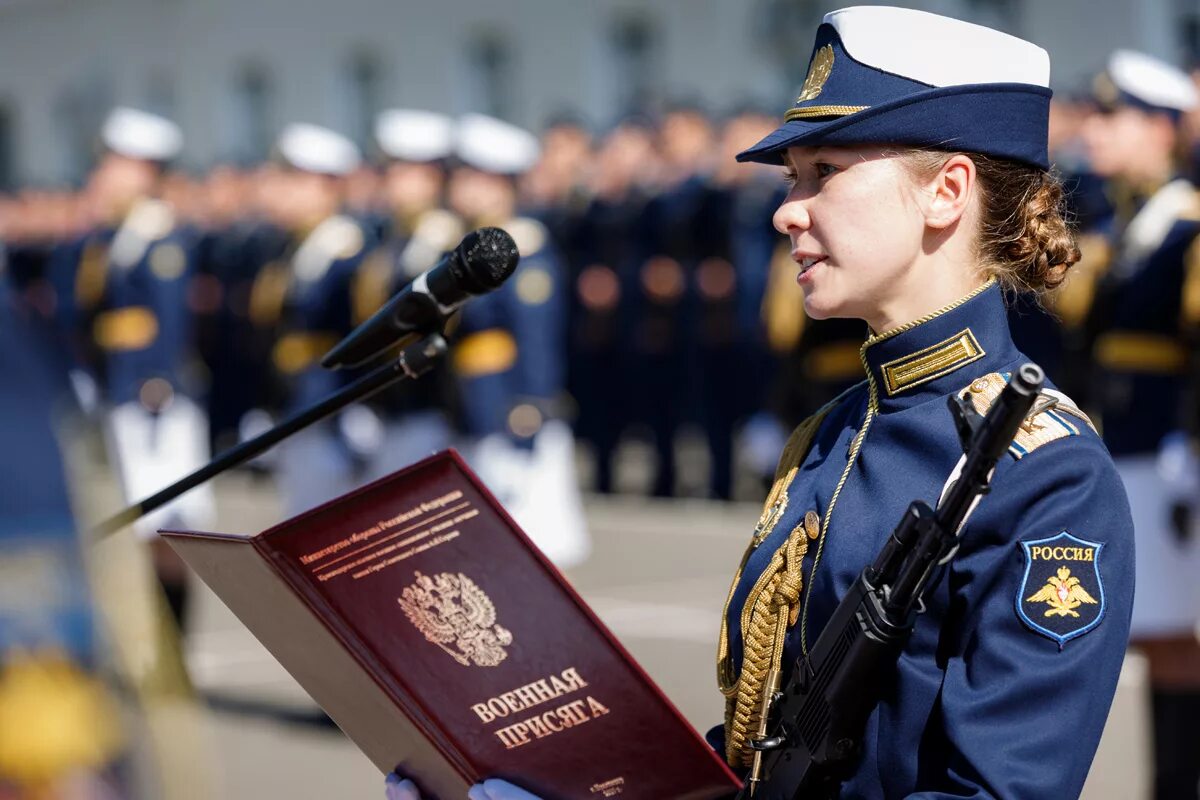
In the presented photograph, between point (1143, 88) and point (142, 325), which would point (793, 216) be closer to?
point (1143, 88)

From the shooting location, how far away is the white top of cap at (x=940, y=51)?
7.36ft

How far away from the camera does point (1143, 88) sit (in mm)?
5977

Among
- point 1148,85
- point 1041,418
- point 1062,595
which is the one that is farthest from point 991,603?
point 1148,85

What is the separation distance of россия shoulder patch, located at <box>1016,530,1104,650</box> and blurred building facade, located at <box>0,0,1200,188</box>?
42.8 ft

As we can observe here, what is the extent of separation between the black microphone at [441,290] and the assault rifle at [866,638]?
1.96ft

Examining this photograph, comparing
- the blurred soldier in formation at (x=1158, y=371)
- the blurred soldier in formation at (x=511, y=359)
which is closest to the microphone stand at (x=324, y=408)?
the blurred soldier in formation at (x=1158, y=371)

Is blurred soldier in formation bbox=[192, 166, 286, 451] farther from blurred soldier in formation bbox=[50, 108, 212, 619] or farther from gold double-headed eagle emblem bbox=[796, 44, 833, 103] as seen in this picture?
gold double-headed eagle emblem bbox=[796, 44, 833, 103]

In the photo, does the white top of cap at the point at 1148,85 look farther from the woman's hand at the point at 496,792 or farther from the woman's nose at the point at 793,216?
the woman's hand at the point at 496,792

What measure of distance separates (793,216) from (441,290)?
1.51 ft

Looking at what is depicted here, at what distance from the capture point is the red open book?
79.7 inches

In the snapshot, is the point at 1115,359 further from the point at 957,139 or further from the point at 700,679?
the point at 957,139

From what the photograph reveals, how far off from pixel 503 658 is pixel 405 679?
12cm

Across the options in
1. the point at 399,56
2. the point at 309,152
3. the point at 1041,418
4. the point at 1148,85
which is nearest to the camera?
the point at 1041,418

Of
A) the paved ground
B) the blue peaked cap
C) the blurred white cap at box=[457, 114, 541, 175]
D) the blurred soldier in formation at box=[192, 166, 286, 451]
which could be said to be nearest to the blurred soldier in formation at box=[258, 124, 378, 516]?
the blurred white cap at box=[457, 114, 541, 175]
